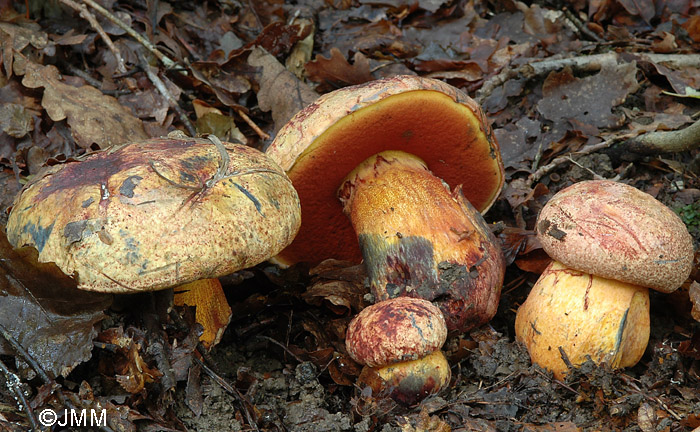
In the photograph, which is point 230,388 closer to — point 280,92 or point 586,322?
point 586,322

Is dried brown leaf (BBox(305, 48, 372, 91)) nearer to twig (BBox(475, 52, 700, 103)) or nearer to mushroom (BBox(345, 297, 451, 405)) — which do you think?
twig (BBox(475, 52, 700, 103))

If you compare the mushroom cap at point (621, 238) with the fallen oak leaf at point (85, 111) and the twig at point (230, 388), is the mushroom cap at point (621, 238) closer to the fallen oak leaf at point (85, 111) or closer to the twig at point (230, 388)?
the twig at point (230, 388)

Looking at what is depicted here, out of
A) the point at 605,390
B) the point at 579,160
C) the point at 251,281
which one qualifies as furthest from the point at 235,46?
the point at 605,390

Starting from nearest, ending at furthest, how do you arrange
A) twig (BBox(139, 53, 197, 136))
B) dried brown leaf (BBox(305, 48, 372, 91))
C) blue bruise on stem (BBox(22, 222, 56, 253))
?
1. blue bruise on stem (BBox(22, 222, 56, 253))
2. twig (BBox(139, 53, 197, 136))
3. dried brown leaf (BBox(305, 48, 372, 91))

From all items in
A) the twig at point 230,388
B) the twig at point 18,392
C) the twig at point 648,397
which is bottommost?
the twig at point 230,388

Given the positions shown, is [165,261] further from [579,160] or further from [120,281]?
[579,160]

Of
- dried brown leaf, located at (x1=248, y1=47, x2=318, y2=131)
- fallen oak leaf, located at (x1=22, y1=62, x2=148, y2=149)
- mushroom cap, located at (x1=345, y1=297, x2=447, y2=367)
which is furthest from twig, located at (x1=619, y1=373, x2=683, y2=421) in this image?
fallen oak leaf, located at (x1=22, y1=62, x2=148, y2=149)

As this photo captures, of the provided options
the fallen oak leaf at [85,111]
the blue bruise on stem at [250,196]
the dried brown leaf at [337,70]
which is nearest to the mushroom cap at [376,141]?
the blue bruise on stem at [250,196]
